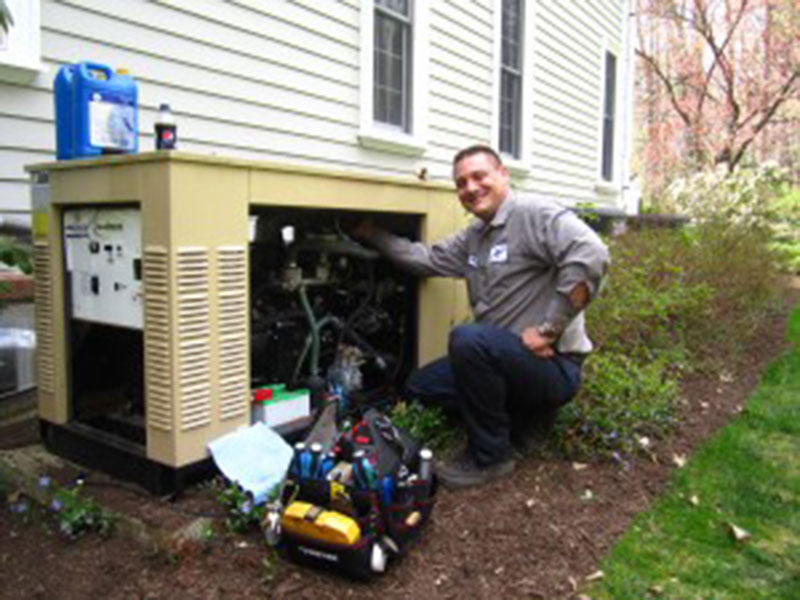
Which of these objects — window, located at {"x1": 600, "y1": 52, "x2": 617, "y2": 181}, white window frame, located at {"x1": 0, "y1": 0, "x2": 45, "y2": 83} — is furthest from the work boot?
window, located at {"x1": 600, "y1": 52, "x2": 617, "y2": 181}

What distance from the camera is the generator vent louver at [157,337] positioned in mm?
2201

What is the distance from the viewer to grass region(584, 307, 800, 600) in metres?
2.06

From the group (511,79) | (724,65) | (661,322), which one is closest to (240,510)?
(661,322)

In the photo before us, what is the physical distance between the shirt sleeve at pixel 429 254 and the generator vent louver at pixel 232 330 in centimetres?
89

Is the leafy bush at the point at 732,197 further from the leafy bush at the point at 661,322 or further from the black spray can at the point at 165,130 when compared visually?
the black spray can at the point at 165,130

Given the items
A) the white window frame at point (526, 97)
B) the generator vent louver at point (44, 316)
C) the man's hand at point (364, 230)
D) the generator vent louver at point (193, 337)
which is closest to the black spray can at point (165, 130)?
the generator vent louver at point (193, 337)

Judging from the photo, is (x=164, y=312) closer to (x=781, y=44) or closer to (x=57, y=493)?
(x=57, y=493)

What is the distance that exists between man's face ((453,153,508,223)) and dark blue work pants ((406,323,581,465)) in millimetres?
532

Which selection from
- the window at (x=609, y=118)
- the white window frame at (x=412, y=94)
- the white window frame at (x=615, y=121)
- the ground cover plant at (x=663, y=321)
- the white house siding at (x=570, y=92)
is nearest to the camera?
the ground cover plant at (x=663, y=321)

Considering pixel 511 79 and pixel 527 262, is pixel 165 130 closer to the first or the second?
pixel 527 262

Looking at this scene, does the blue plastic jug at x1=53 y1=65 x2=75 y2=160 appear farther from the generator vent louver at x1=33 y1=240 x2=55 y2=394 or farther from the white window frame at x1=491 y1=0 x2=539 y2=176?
the white window frame at x1=491 y1=0 x2=539 y2=176

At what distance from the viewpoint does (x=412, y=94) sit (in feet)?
19.9

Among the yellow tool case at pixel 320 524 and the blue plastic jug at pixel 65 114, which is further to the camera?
the blue plastic jug at pixel 65 114

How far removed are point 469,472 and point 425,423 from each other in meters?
0.40
